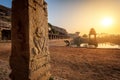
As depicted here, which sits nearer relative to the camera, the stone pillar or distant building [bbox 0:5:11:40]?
the stone pillar

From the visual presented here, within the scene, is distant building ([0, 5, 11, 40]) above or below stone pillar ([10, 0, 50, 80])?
above

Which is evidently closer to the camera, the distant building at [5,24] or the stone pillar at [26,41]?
the stone pillar at [26,41]

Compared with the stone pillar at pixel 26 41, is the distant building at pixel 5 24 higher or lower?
higher

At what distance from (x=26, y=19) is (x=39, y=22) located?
1.89ft

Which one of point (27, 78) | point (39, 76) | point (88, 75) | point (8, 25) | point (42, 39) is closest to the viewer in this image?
point (27, 78)

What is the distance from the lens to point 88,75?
208 inches

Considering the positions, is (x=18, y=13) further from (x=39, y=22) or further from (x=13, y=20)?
(x=39, y=22)

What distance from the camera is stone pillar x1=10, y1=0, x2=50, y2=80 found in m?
2.94

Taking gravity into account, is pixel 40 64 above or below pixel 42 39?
below

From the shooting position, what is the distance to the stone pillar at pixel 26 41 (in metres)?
2.94

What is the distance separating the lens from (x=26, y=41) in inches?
115

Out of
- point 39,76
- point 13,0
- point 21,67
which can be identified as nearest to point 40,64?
point 39,76

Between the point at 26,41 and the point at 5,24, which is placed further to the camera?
the point at 5,24

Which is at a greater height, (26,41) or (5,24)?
(5,24)
